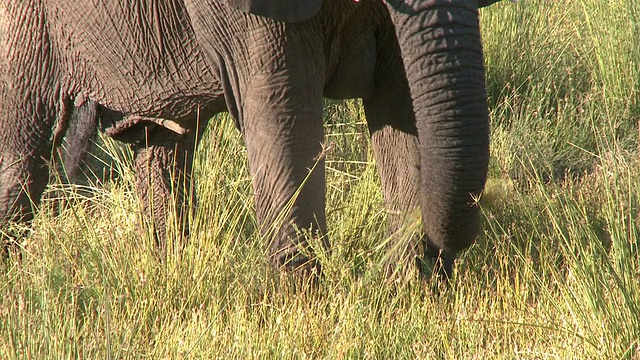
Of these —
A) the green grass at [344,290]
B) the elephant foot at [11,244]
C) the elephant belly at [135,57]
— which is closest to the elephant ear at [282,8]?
the elephant belly at [135,57]

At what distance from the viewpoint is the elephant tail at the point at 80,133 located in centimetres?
471

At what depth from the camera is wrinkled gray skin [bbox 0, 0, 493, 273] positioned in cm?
314

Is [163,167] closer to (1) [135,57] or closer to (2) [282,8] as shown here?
(1) [135,57]

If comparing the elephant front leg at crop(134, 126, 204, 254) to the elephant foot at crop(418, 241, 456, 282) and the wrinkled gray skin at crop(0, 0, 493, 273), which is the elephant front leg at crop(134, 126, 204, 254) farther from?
the elephant foot at crop(418, 241, 456, 282)

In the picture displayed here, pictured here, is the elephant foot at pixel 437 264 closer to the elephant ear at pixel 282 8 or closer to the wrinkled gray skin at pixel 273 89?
the wrinkled gray skin at pixel 273 89

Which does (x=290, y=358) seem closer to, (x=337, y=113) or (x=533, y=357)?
(x=533, y=357)

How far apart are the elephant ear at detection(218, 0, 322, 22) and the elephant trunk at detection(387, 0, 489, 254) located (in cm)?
31

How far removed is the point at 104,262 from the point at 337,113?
2667 mm

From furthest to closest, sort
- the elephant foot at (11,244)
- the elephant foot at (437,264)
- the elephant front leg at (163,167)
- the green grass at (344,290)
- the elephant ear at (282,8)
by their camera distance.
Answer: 1. the elephant front leg at (163,167)
2. the elephant foot at (11,244)
3. the elephant foot at (437,264)
4. the elephant ear at (282,8)
5. the green grass at (344,290)

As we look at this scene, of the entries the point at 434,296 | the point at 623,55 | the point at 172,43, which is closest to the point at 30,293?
the point at 172,43

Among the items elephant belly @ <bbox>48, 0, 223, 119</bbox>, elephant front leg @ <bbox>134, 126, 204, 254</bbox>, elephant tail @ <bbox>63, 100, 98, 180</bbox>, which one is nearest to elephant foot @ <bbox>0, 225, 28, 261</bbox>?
elephant tail @ <bbox>63, 100, 98, 180</bbox>

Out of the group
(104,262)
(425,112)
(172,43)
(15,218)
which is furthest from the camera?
(15,218)

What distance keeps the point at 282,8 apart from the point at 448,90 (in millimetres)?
663

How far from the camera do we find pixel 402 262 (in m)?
3.92
